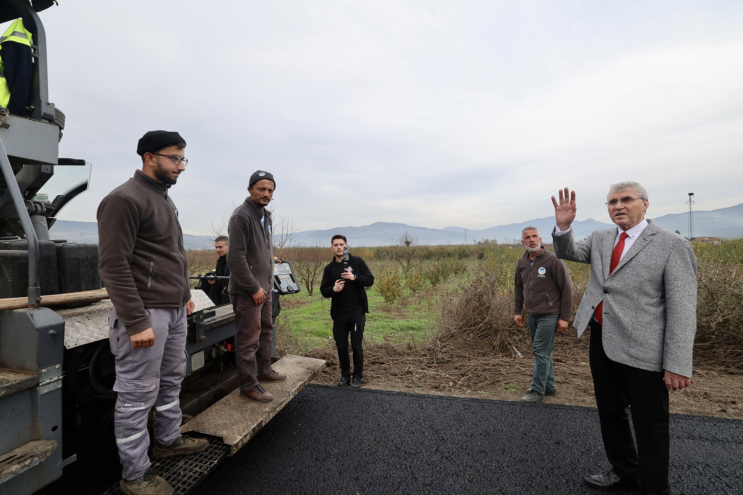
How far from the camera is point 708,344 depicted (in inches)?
220

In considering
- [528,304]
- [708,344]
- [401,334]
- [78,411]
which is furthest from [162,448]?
[708,344]

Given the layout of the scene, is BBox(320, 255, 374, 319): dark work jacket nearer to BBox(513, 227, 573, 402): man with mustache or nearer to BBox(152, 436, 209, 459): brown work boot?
BBox(513, 227, 573, 402): man with mustache

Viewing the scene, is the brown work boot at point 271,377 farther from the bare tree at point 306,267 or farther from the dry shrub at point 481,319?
the bare tree at point 306,267

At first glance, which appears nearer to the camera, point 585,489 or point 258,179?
point 585,489

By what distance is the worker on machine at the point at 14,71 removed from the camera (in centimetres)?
266

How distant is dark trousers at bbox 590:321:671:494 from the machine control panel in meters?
2.92

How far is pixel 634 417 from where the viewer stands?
243 centimetres

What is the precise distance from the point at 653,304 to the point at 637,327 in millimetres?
177

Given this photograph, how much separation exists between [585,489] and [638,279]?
5.19 ft

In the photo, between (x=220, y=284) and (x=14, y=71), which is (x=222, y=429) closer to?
(x=220, y=284)

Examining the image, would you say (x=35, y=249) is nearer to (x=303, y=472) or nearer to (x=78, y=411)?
(x=78, y=411)

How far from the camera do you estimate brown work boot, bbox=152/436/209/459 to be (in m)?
2.39

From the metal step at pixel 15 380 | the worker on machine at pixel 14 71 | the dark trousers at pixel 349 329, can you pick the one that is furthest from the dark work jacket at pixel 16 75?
the dark trousers at pixel 349 329

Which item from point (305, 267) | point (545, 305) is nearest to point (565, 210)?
point (545, 305)
